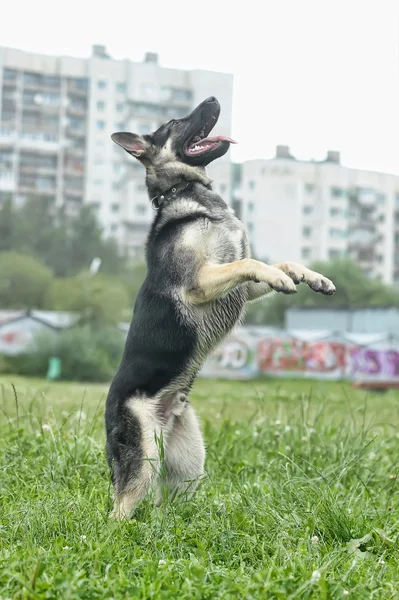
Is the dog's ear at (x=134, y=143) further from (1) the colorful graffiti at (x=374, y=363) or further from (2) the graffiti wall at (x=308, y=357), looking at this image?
(1) the colorful graffiti at (x=374, y=363)

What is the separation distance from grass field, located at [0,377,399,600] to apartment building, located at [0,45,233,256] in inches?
882

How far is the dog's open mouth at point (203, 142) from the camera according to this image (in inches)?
160

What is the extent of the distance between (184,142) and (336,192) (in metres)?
26.0

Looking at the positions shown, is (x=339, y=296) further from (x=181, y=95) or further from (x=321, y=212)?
(x=181, y=95)

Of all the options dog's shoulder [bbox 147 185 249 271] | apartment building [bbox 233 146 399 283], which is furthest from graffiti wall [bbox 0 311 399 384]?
dog's shoulder [bbox 147 185 249 271]

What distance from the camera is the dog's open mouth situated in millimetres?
4074

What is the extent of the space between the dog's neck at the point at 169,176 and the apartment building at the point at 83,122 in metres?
22.5

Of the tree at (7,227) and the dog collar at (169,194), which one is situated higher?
the tree at (7,227)

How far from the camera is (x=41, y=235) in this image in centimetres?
2552

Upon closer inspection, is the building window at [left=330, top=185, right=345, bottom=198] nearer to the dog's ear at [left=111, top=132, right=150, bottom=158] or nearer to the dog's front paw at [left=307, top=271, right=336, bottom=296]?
the dog's ear at [left=111, top=132, right=150, bottom=158]

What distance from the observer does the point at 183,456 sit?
3785 millimetres

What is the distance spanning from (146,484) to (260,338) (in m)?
20.3

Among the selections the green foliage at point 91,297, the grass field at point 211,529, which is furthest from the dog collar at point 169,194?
the green foliage at point 91,297

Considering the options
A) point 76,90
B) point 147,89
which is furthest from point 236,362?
point 76,90
